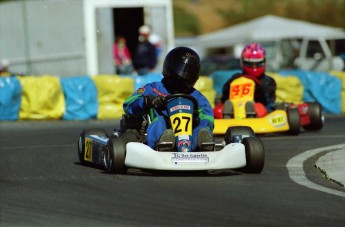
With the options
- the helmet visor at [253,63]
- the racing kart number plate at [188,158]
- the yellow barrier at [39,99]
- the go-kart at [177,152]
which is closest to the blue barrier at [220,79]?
the yellow barrier at [39,99]

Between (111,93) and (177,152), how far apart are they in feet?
31.2

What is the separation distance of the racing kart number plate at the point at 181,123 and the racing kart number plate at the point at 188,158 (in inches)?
19.8

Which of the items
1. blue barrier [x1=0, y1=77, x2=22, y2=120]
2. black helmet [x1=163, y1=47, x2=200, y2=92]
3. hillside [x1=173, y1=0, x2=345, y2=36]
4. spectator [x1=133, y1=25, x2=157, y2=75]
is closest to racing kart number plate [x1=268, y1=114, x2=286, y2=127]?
black helmet [x1=163, y1=47, x2=200, y2=92]

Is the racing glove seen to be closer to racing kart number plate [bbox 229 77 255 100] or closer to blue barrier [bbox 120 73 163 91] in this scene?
racing kart number plate [bbox 229 77 255 100]

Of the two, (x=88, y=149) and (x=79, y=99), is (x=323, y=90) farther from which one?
(x=88, y=149)

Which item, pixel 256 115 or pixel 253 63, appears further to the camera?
pixel 253 63

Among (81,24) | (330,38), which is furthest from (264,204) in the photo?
(330,38)

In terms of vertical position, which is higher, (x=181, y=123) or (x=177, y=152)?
(x=181, y=123)

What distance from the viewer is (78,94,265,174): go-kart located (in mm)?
9336

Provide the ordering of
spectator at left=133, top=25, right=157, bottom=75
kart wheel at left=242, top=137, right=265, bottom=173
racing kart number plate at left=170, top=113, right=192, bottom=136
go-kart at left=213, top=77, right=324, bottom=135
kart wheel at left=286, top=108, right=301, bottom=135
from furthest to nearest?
1. spectator at left=133, top=25, right=157, bottom=75
2. kart wheel at left=286, top=108, right=301, bottom=135
3. go-kart at left=213, top=77, right=324, bottom=135
4. racing kart number plate at left=170, top=113, right=192, bottom=136
5. kart wheel at left=242, top=137, right=265, bottom=173

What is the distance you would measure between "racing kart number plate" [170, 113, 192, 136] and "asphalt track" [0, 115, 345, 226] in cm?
41

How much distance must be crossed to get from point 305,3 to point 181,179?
1922 inches

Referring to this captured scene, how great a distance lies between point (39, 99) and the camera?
722 inches

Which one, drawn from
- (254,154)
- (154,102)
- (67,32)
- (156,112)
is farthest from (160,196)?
(67,32)
